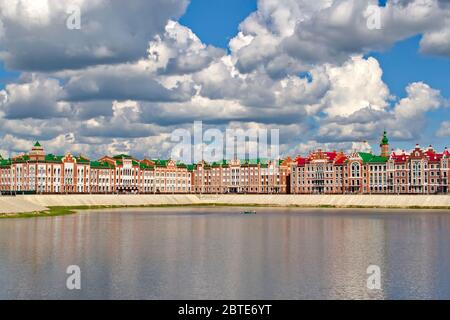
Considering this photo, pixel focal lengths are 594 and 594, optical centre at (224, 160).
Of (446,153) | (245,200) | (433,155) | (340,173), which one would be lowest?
(245,200)

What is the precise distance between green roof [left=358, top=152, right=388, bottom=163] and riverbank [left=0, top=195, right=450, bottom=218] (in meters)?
30.6

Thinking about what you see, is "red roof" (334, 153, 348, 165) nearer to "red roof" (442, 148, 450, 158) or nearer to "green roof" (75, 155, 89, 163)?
"red roof" (442, 148, 450, 158)

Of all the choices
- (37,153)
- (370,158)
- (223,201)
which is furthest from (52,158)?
(370,158)

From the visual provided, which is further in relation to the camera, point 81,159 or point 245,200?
point 81,159

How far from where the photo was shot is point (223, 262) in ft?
163

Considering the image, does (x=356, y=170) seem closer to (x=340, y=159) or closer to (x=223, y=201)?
(x=340, y=159)

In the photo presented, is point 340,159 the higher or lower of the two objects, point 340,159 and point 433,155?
the lower

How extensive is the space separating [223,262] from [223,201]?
5326 inches

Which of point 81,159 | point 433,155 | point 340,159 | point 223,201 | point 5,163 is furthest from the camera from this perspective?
point 340,159

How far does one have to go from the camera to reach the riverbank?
139000 mm

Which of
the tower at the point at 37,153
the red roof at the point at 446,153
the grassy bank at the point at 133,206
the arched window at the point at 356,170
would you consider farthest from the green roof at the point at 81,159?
the red roof at the point at 446,153

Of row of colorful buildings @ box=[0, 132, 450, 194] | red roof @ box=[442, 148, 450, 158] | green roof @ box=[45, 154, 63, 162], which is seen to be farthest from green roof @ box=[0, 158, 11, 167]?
red roof @ box=[442, 148, 450, 158]

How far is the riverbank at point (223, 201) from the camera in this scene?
13900cm
